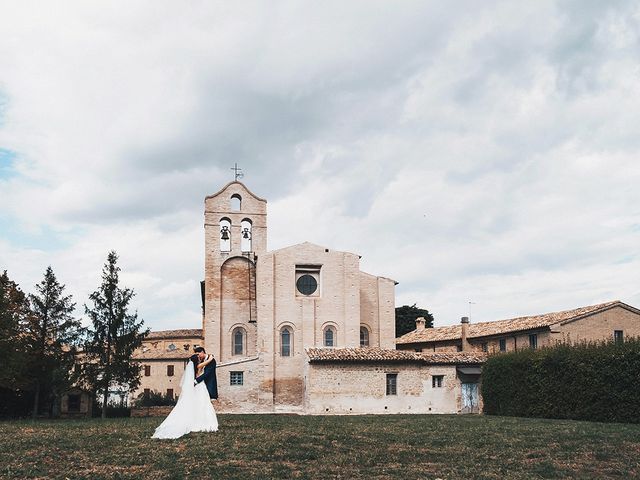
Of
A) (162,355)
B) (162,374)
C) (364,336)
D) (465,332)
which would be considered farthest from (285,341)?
(162,374)

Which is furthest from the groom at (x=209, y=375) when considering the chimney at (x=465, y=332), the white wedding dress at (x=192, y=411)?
the chimney at (x=465, y=332)

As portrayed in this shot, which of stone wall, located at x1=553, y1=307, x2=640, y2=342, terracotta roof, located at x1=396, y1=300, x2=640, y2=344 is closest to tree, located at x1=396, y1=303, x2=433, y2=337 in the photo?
terracotta roof, located at x1=396, y1=300, x2=640, y2=344

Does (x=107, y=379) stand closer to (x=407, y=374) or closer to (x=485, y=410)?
(x=407, y=374)

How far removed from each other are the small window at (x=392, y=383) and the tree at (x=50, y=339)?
19130 mm

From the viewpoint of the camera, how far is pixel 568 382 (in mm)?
33281

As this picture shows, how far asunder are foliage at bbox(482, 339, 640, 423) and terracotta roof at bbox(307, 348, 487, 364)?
3.14 m

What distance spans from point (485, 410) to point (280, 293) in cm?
1573

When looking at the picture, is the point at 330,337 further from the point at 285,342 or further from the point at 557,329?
the point at 557,329

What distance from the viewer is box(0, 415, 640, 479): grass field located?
41.1 ft

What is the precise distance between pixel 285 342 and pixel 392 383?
8.76m

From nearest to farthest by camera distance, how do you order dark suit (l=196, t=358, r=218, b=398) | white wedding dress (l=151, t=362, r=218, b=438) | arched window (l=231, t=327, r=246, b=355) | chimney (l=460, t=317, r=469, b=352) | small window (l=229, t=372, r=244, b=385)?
white wedding dress (l=151, t=362, r=218, b=438) < dark suit (l=196, t=358, r=218, b=398) < small window (l=229, t=372, r=244, b=385) < arched window (l=231, t=327, r=246, b=355) < chimney (l=460, t=317, r=469, b=352)

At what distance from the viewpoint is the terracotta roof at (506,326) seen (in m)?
45.7

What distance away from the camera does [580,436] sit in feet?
61.8

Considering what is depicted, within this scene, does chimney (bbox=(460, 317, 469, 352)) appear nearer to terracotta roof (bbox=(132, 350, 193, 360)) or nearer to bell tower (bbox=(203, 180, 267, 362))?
bell tower (bbox=(203, 180, 267, 362))
